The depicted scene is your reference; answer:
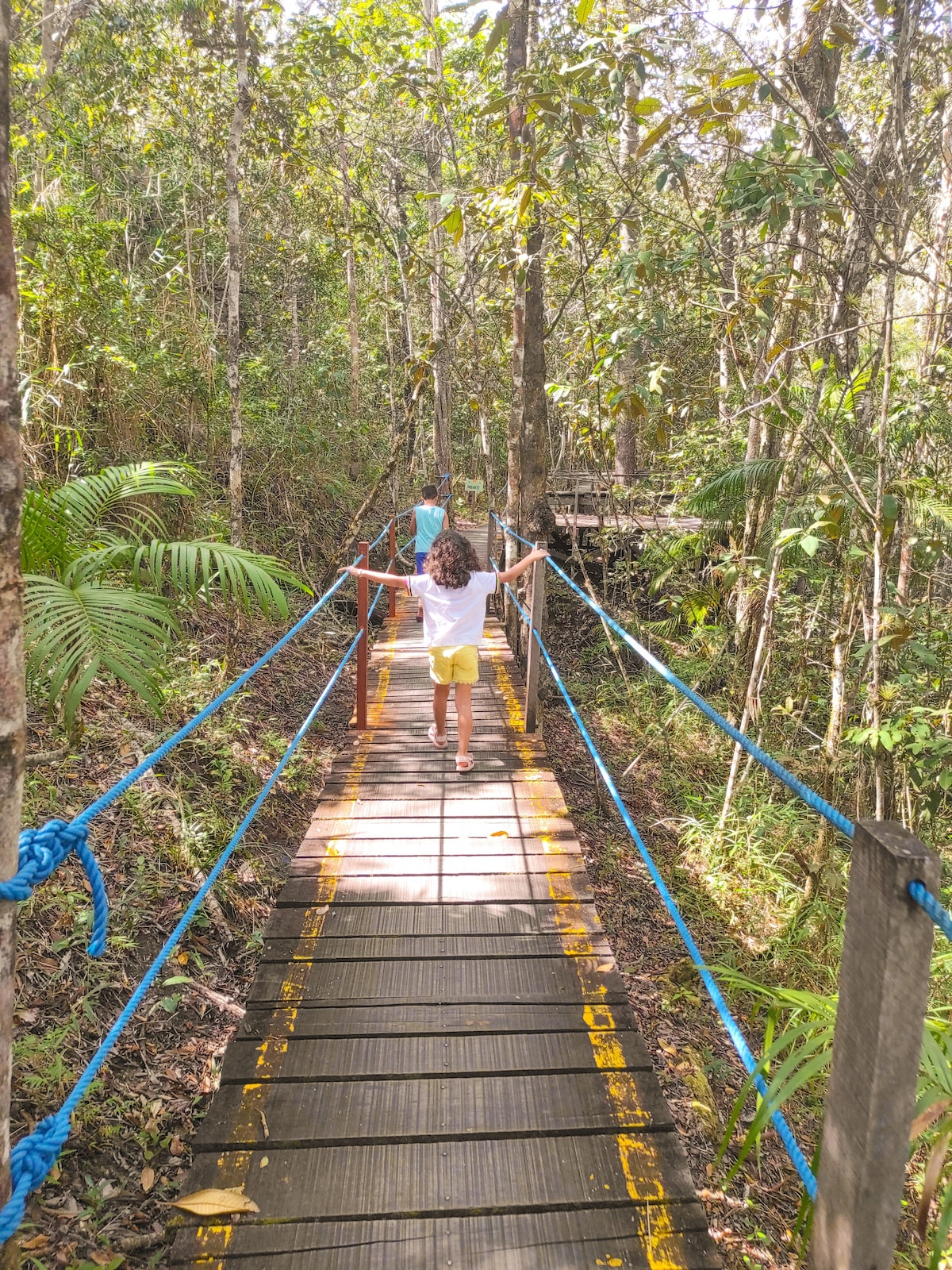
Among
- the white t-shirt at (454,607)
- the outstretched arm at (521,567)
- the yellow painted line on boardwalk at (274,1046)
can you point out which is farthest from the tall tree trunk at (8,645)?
the outstretched arm at (521,567)

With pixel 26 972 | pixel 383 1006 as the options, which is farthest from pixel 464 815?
pixel 26 972

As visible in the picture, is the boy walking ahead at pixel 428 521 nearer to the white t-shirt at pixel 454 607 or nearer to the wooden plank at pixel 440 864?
the white t-shirt at pixel 454 607

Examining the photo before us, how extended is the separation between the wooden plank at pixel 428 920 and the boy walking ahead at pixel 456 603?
1.31 metres

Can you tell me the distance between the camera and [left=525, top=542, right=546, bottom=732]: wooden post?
14.6ft

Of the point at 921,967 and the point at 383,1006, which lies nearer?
the point at 921,967

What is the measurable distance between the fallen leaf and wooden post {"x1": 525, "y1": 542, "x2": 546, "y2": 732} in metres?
3.19

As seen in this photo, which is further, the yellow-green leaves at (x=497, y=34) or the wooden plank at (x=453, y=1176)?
the yellow-green leaves at (x=497, y=34)

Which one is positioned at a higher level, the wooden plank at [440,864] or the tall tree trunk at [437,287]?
the tall tree trunk at [437,287]

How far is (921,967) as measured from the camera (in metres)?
0.97

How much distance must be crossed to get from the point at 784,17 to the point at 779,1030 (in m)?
5.44

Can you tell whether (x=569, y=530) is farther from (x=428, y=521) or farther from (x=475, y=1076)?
(x=475, y=1076)

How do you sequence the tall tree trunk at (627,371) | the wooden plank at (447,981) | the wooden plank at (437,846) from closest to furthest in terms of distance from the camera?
1. the wooden plank at (447,981)
2. the wooden plank at (437,846)
3. the tall tree trunk at (627,371)

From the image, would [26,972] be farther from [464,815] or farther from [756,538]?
[756,538]

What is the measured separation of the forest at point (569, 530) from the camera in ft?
8.14
